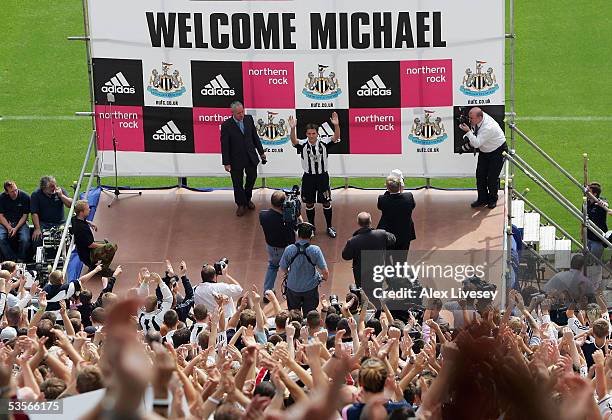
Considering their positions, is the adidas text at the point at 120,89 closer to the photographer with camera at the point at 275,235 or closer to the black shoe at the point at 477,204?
the photographer with camera at the point at 275,235

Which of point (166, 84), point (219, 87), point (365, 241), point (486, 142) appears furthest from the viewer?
point (166, 84)

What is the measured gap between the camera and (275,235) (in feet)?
41.7

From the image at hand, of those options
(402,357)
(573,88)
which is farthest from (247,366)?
(573,88)

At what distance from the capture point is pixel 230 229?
14352 mm

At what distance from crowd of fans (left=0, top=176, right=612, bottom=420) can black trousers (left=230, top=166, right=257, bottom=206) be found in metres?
1.44

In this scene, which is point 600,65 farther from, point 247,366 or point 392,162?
point 247,366

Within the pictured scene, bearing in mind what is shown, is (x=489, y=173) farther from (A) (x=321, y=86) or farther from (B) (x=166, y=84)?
(B) (x=166, y=84)

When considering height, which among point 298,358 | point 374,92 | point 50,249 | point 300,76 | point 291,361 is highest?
point 300,76

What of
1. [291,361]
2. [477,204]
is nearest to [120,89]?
[477,204]

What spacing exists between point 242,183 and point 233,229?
0.63 meters

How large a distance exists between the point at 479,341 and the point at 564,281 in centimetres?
1003

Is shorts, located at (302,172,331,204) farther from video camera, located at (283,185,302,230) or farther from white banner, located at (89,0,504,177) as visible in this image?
white banner, located at (89,0,504,177)

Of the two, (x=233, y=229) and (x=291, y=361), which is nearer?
(x=291, y=361)

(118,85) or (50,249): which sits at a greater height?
(118,85)
